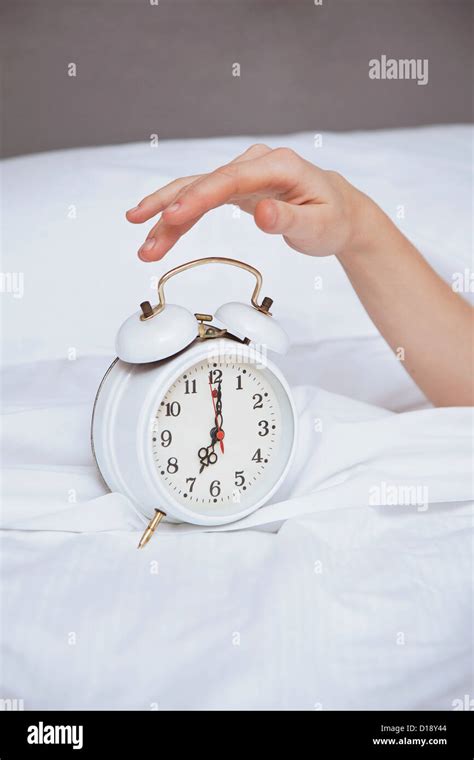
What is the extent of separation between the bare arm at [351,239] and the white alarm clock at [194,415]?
0.06 metres

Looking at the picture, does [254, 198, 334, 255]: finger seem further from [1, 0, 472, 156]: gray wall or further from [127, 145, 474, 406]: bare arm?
[1, 0, 472, 156]: gray wall

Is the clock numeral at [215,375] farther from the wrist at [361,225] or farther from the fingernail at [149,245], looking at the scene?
the wrist at [361,225]

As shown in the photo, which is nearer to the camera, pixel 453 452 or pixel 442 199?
pixel 453 452

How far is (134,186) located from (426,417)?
731mm

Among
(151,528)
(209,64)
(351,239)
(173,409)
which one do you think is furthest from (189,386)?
(209,64)

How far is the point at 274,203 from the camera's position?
30.3 inches

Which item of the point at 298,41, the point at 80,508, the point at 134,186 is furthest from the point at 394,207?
the point at 80,508

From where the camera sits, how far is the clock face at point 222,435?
0.78 metres

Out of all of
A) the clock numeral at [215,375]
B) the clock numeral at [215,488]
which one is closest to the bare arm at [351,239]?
the clock numeral at [215,375]

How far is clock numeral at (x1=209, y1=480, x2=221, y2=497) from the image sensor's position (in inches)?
31.4

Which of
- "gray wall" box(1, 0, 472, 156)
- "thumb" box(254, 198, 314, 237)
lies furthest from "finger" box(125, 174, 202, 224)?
"gray wall" box(1, 0, 472, 156)

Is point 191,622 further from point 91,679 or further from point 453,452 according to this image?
point 453,452

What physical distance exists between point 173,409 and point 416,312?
432 mm

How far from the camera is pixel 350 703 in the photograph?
0.64 meters
